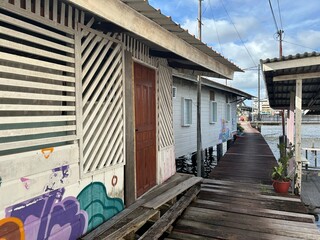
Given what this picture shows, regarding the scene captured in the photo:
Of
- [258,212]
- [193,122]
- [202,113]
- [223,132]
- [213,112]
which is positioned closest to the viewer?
[258,212]

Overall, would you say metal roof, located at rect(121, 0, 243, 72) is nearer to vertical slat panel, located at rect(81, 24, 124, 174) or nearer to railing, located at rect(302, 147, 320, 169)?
vertical slat panel, located at rect(81, 24, 124, 174)

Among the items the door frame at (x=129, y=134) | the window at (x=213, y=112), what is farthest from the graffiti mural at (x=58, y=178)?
the window at (x=213, y=112)

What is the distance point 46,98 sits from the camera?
2.62 metres

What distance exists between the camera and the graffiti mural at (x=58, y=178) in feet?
8.77

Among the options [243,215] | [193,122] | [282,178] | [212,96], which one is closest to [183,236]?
[243,215]

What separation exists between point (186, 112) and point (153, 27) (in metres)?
7.99

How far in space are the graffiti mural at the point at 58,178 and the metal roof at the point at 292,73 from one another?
409 cm

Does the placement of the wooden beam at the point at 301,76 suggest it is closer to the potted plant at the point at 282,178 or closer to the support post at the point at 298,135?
the support post at the point at 298,135

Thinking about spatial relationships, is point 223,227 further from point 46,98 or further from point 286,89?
point 286,89

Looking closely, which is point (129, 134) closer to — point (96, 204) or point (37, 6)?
point (96, 204)

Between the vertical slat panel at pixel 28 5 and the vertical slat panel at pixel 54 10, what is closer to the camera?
the vertical slat panel at pixel 28 5

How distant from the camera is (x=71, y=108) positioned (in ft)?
9.63

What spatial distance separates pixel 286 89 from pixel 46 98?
746cm

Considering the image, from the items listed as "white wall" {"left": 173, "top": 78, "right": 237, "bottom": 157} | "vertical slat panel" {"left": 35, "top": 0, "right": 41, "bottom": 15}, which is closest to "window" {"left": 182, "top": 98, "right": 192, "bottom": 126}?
"white wall" {"left": 173, "top": 78, "right": 237, "bottom": 157}
